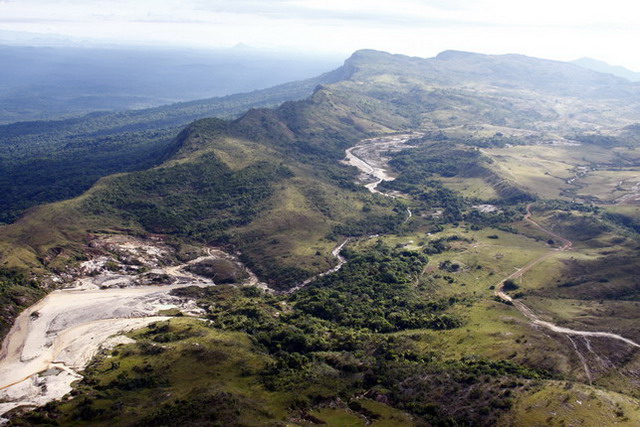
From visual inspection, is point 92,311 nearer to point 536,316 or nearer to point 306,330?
point 306,330

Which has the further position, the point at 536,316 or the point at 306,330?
the point at 536,316

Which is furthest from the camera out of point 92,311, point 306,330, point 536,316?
point 92,311

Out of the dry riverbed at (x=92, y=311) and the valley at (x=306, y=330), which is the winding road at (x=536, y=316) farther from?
the dry riverbed at (x=92, y=311)

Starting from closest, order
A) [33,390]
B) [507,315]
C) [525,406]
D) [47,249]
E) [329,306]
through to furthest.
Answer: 1. [525,406]
2. [33,390]
3. [507,315]
4. [329,306]
5. [47,249]

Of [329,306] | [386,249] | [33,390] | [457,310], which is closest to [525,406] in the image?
[457,310]

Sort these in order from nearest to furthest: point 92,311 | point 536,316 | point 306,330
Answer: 1. point 306,330
2. point 536,316
3. point 92,311

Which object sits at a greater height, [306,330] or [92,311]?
[306,330]

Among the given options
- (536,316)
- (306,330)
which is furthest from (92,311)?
(536,316)

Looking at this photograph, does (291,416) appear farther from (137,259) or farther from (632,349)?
(137,259)
